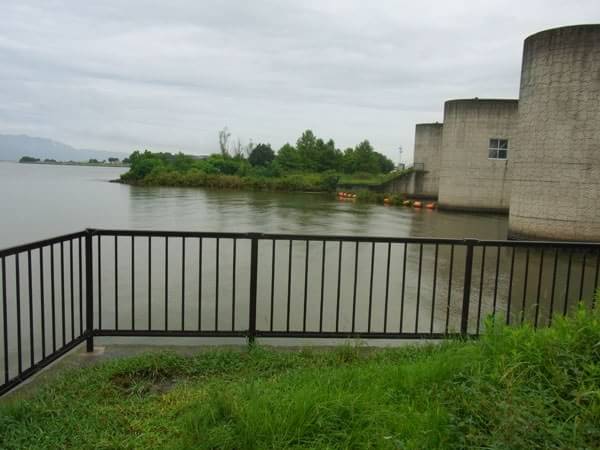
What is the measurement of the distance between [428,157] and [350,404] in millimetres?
33495

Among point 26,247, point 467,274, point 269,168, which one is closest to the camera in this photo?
point 26,247

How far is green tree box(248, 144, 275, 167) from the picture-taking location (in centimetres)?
8319

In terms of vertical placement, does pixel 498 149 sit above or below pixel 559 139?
above

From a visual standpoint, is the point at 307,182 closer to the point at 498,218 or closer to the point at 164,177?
the point at 164,177

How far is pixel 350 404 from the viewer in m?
2.99

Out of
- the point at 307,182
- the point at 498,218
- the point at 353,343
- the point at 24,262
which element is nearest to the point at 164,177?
the point at 307,182

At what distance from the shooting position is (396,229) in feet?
59.1

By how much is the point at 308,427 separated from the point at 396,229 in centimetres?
1563

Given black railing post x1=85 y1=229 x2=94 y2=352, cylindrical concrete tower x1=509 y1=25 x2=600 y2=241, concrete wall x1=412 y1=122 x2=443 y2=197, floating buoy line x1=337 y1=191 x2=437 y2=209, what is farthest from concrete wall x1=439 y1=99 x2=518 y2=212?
black railing post x1=85 y1=229 x2=94 y2=352

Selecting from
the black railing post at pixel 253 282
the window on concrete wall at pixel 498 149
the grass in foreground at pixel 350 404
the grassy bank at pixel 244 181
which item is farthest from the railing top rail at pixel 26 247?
the grassy bank at pixel 244 181

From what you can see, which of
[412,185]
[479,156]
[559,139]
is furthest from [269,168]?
[559,139]

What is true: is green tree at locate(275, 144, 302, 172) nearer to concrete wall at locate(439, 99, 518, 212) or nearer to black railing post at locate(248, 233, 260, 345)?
concrete wall at locate(439, 99, 518, 212)

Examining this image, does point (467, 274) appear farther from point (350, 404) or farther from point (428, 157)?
point (428, 157)

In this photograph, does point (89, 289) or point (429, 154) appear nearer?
point (89, 289)
